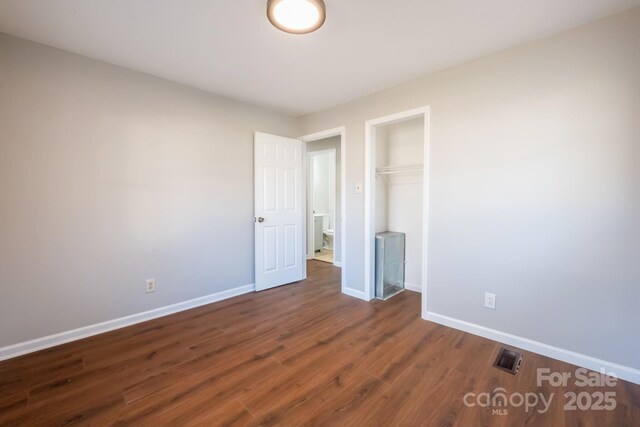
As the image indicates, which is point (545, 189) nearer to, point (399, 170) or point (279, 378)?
point (399, 170)

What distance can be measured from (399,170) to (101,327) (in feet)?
11.8

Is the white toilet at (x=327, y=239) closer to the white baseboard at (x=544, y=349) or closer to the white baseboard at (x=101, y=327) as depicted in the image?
the white baseboard at (x=101, y=327)

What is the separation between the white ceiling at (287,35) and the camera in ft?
5.74

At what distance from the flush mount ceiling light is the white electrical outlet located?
2505 mm

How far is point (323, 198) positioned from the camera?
6.73 metres

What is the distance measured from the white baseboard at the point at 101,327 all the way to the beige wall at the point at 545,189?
2.44 m

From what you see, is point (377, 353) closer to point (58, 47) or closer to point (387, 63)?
point (387, 63)

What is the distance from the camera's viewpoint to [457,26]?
1937mm

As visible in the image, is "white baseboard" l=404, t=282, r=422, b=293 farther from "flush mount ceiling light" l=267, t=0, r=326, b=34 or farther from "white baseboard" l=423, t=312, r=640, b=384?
"flush mount ceiling light" l=267, t=0, r=326, b=34

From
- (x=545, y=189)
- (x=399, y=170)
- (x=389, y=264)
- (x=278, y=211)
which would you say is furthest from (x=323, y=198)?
(x=545, y=189)

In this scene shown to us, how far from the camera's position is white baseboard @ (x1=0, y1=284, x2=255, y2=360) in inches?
82.7

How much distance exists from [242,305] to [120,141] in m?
2.05

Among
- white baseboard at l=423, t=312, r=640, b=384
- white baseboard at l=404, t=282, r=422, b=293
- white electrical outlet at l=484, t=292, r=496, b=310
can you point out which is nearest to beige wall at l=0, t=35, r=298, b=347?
white baseboard at l=404, t=282, r=422, b=293

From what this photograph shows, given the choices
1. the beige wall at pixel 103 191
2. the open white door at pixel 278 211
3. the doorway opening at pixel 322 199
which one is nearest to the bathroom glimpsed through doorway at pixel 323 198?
the doorway opening at pixel 322 199
